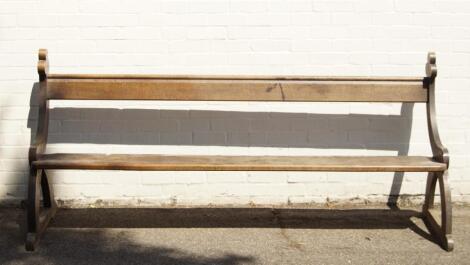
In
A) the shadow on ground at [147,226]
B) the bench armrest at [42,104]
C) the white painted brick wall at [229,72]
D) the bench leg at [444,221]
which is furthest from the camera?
the white painted brick wall at [229,72]

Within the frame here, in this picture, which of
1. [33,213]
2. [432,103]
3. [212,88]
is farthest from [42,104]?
[432,103]

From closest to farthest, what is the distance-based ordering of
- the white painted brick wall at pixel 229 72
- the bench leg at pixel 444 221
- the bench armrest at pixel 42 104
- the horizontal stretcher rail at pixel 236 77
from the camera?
the bench leg at pixel 444 221, the bench armrest at pixel 42 104, the horizontal stretcher rail at pixel 236 77, the white painted brick wall at pixel 229 72

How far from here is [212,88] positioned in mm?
3738

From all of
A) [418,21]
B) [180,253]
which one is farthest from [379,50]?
[180,253]

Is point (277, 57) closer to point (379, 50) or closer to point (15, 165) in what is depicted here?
point (379, 50)

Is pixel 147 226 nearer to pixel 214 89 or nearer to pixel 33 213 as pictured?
pixel 33 213

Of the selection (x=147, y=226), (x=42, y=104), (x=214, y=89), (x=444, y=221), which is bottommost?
(x=147, y=226)

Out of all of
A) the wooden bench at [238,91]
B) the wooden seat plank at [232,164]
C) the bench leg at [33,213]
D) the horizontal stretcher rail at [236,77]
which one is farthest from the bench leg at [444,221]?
the bench leg at [33,213]

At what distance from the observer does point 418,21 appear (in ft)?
A: 13.2

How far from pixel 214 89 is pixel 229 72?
14.3 inches

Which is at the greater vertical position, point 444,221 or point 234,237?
point 444,221

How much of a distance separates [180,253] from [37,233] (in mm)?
948

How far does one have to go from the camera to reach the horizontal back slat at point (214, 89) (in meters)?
3.73

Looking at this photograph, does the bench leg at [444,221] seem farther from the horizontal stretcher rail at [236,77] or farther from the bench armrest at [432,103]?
the horizontal stretcher rail at [236,77]
